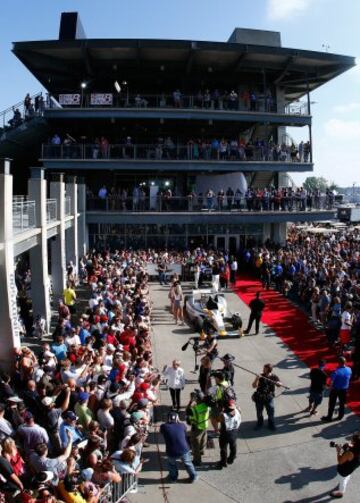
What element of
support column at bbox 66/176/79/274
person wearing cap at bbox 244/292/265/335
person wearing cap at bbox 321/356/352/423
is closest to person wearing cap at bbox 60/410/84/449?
person wearing cap at bbox 321/356/352/423

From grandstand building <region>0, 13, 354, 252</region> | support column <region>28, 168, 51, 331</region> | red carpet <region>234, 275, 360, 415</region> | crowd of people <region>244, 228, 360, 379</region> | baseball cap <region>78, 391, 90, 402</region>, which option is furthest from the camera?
grandstand building <region>0, 13, 354, 252</region>

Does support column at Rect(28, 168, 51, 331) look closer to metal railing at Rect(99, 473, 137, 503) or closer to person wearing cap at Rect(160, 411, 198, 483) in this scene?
person wearing cap at Rect(160, 411, 198, 483)

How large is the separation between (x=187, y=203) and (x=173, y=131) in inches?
340

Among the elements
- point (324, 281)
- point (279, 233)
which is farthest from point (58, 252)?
point (279, 233)

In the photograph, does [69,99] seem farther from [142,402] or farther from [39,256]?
[142,402]

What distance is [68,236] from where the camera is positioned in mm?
26203

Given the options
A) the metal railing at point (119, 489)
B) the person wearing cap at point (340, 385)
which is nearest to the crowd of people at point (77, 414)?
the metal railing at point (119, 489)

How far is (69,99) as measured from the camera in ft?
110

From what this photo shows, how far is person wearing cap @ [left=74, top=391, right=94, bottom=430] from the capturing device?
9.01m

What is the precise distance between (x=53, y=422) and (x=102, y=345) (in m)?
3.58

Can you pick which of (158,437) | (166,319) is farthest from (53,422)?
(166,319)

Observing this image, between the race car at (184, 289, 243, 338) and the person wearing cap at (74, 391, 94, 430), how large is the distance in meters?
8.50

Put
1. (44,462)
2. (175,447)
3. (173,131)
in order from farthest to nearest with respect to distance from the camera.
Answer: (173,131)
(175,447)
(44,462)

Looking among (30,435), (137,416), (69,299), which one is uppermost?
(69,299)
